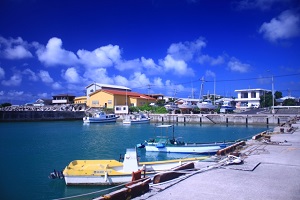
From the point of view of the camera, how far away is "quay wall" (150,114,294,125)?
170 feet

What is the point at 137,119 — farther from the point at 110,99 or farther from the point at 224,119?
the point at 224,119

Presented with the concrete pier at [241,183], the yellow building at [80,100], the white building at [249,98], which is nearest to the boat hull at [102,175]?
the concrete pier at [241,183]

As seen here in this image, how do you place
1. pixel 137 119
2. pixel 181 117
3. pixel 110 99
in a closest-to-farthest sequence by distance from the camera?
pixel 137 119 < pixel 181 117 < pixel 110 99

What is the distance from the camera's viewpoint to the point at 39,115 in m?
69.2

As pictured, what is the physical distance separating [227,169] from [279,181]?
2.07 m

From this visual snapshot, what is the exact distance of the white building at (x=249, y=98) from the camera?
88213 millimetres

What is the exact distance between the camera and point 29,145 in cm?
3077

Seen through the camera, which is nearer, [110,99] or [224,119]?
[224,119]

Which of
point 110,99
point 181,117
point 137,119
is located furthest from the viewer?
point 110,99

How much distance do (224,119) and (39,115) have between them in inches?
1956

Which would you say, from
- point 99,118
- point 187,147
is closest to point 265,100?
point 99,118

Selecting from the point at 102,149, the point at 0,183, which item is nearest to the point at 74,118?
the point at 102,149

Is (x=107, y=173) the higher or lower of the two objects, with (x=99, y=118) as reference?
lower

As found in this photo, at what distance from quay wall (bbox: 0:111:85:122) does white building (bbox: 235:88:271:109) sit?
181 feet
